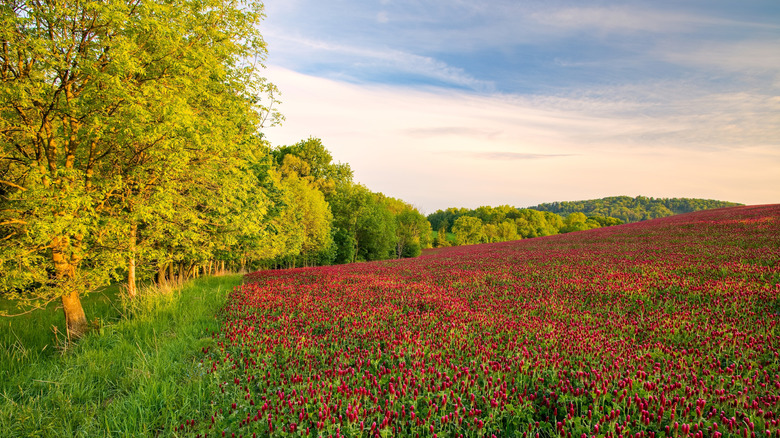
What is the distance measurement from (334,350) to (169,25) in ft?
30.4

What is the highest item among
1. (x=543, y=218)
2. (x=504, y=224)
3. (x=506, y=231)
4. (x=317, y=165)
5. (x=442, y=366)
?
(x=317, y=165)

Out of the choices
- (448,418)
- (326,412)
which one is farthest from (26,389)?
(448,418)

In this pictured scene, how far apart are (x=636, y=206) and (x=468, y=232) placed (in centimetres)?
9080

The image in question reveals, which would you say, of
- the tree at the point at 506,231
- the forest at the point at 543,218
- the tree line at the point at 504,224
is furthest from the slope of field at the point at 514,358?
the tree at the point at 506,231

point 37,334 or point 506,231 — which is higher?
point 506,231

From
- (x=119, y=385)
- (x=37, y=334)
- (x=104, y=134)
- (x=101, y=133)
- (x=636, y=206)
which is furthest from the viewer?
(x=636, y=206)

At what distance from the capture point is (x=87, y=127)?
26.1 feet

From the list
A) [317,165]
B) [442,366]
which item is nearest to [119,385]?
[442,366]

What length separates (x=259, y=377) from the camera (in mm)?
4785

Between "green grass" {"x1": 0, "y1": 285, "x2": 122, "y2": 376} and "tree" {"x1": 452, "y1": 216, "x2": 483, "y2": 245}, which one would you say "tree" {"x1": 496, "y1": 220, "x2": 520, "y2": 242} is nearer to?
"tree" {"x1": 452, "y1": 216, "x2": 483, "y2": 245}

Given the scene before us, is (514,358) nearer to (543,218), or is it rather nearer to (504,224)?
(504,224)

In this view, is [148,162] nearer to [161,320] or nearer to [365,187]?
[161,320]

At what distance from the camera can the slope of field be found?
3395 mm

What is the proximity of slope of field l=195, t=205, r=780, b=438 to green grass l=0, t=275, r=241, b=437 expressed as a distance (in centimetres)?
36
